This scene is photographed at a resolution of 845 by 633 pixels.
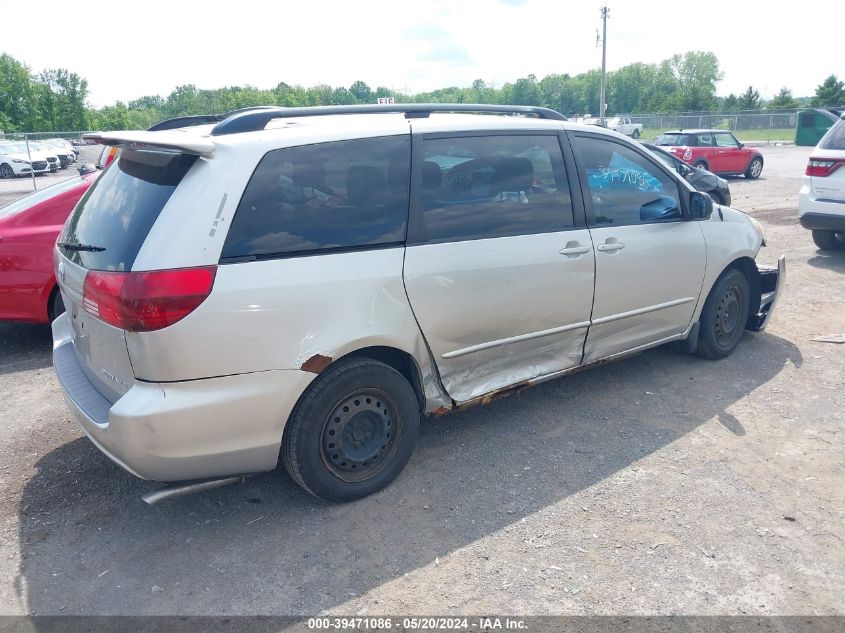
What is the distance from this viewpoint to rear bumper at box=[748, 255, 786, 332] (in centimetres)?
571

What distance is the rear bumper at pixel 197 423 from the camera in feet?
9.61

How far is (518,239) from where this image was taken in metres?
3.95

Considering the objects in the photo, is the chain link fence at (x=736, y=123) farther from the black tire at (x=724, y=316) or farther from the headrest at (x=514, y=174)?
the headrest at (x=514, y=174)

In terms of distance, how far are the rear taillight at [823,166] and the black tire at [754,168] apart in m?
14.6

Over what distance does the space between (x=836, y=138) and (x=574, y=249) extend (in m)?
6.29

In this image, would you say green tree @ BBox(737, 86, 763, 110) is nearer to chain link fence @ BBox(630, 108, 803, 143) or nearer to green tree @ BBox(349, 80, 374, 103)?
chain link fence @ BBox(630, 108, 803, 143)

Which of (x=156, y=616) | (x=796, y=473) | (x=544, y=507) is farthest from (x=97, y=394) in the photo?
(x=796, y=473)

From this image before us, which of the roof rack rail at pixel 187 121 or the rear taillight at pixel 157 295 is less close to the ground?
the roof rack rail at pixel 187 121

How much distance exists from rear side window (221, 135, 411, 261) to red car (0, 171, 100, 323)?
320 centimetres

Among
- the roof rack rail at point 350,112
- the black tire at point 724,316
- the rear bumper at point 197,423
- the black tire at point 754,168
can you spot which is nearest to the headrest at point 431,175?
the roof rack rail at point 350,112

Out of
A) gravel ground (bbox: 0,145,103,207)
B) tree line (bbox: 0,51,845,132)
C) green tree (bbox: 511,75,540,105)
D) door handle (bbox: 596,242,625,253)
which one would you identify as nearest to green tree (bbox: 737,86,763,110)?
tree line (bbox: 0,51,845,132)

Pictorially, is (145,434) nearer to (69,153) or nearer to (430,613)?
(430,613)

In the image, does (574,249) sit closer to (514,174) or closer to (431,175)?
(514,174)

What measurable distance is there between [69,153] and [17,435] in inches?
1056
